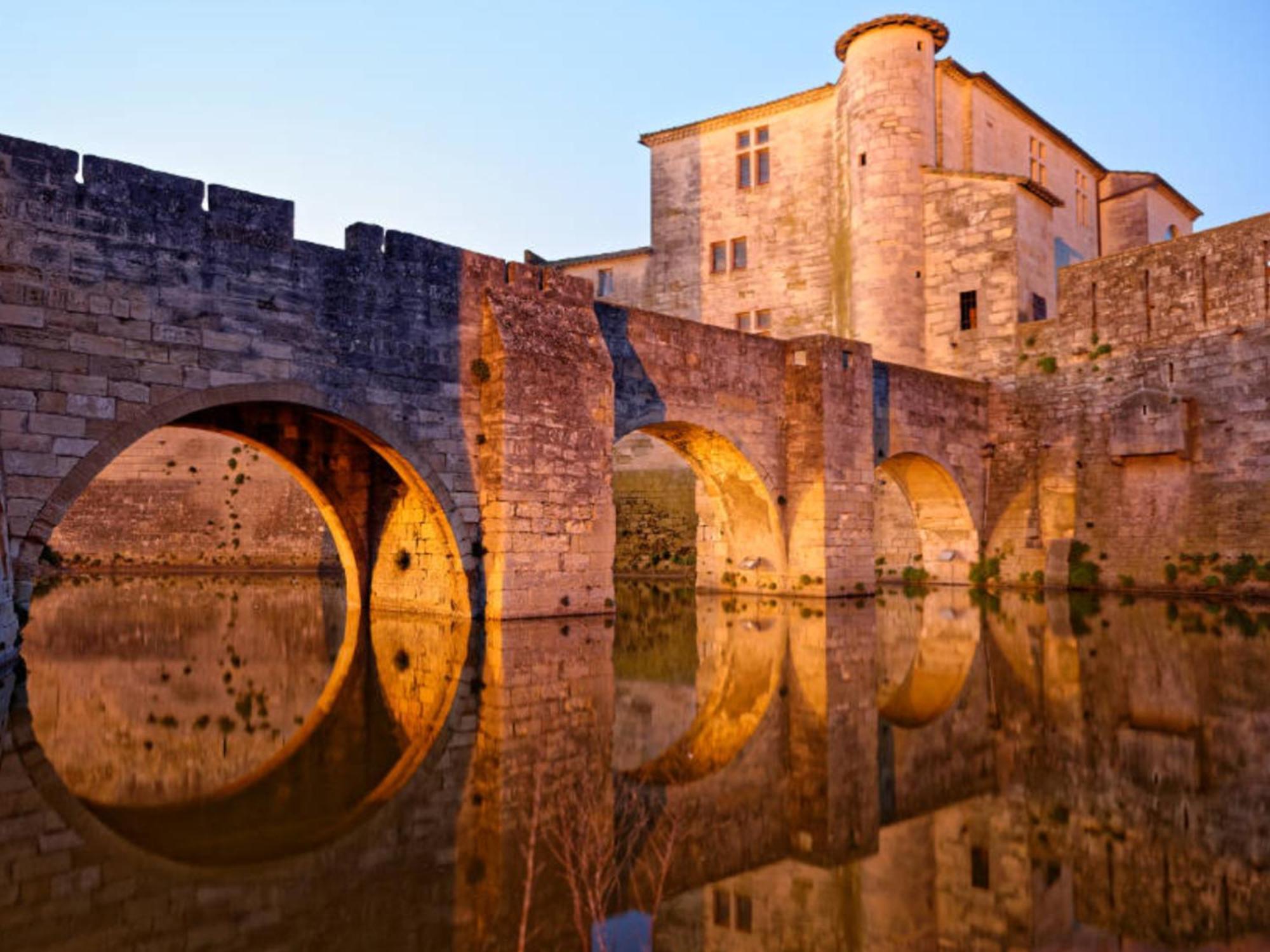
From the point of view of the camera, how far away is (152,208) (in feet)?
32.0

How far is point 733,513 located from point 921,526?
6.37 meters

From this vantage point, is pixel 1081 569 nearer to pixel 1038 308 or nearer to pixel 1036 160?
pixel 1038 308

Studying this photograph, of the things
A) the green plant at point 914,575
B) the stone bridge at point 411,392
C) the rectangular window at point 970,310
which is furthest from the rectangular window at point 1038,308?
the green plant at point 914,575

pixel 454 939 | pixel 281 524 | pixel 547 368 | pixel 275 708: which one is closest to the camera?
pixel 454 939

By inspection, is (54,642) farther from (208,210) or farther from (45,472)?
(208,210)

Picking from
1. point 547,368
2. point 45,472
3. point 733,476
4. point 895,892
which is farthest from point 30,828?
point 733,476

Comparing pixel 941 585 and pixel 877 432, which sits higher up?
pixel 877 432

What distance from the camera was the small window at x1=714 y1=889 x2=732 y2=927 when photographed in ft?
11.0

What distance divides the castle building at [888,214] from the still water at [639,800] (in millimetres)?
13658

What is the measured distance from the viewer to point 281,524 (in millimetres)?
25500

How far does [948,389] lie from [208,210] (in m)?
14.9

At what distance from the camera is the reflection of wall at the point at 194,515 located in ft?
82.7

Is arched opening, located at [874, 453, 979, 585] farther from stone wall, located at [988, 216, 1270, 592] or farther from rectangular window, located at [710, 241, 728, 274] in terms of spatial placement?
rectangular window, located at [710, 241, 728, 274]

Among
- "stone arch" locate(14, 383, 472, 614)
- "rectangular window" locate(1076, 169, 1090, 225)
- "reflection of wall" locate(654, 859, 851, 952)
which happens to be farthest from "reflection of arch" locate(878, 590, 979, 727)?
"rectangular window" locate(1076, 169, 1090, 225)
